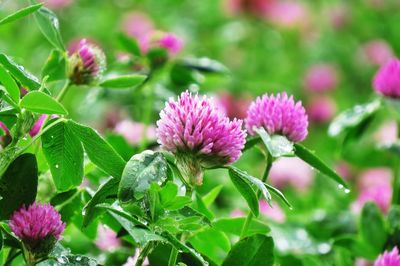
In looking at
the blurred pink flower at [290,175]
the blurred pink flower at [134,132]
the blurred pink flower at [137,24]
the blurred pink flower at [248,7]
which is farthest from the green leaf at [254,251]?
the blurred pink flower at [248,7]

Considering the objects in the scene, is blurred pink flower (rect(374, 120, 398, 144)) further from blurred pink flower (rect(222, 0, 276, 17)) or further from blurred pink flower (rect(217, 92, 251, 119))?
blurred pink flower (rect(222, 0, 276, 17))

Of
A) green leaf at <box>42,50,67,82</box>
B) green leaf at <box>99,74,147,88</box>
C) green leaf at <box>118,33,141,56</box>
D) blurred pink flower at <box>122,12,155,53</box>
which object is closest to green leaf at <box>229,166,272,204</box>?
green leaf at <box>99,74,147,88</box>

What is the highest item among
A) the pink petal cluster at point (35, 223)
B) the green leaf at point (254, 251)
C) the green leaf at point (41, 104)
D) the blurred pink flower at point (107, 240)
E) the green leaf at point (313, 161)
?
the green leaf at point (41, 104)

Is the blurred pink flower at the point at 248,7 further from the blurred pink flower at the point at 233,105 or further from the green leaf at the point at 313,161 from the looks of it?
the green leaf at the point at 313,161

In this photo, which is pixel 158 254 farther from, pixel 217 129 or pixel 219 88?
pixel 219 88

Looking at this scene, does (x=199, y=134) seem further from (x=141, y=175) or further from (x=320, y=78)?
(x=320, y=78)

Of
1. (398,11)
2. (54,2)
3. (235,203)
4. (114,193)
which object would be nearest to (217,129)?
(114,193)
